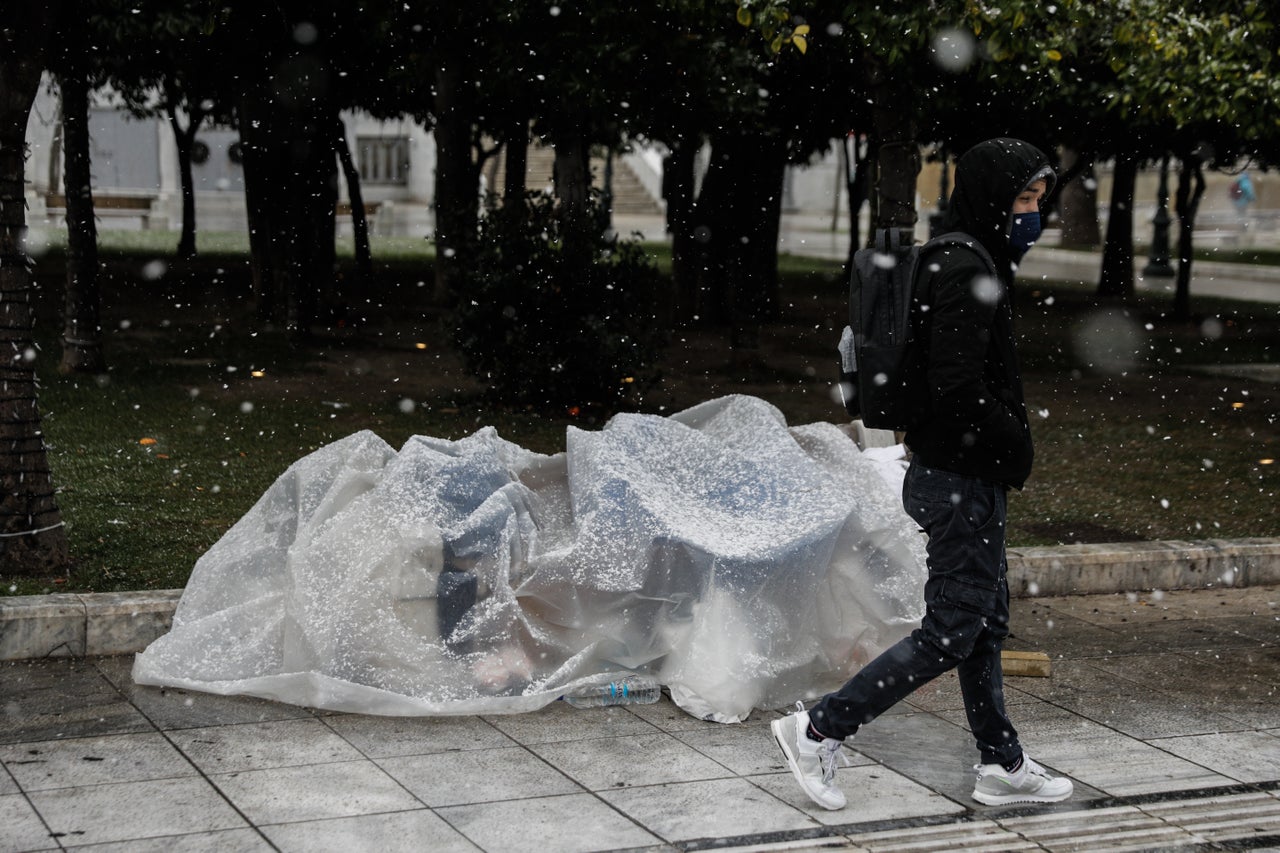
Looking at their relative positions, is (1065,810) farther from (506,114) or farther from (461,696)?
(506,114)

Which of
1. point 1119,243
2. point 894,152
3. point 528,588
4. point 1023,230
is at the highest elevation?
point 894,152

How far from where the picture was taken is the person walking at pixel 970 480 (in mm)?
4277

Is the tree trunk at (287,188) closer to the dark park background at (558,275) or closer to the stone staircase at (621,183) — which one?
the dark park background at (558,275)

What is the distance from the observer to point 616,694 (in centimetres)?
546

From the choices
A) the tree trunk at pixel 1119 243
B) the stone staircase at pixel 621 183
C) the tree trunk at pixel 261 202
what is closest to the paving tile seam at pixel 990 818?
the tree trunk at pixel 261 202

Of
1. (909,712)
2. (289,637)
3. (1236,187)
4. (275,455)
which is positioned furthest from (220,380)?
(1236,187)

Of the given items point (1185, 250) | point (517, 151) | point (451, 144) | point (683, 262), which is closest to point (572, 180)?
point (451, 144)

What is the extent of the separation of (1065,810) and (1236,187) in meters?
39.7

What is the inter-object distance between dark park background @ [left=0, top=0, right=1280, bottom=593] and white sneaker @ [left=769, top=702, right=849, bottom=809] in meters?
3.05

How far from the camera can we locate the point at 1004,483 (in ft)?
14.5

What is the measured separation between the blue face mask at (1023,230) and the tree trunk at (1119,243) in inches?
784

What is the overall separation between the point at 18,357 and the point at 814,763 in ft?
12.5

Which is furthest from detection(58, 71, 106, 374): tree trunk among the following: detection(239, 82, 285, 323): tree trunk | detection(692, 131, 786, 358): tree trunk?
detection(692, 131, 786, 358): tree trunk

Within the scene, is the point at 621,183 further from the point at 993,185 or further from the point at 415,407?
the point at 993,185
